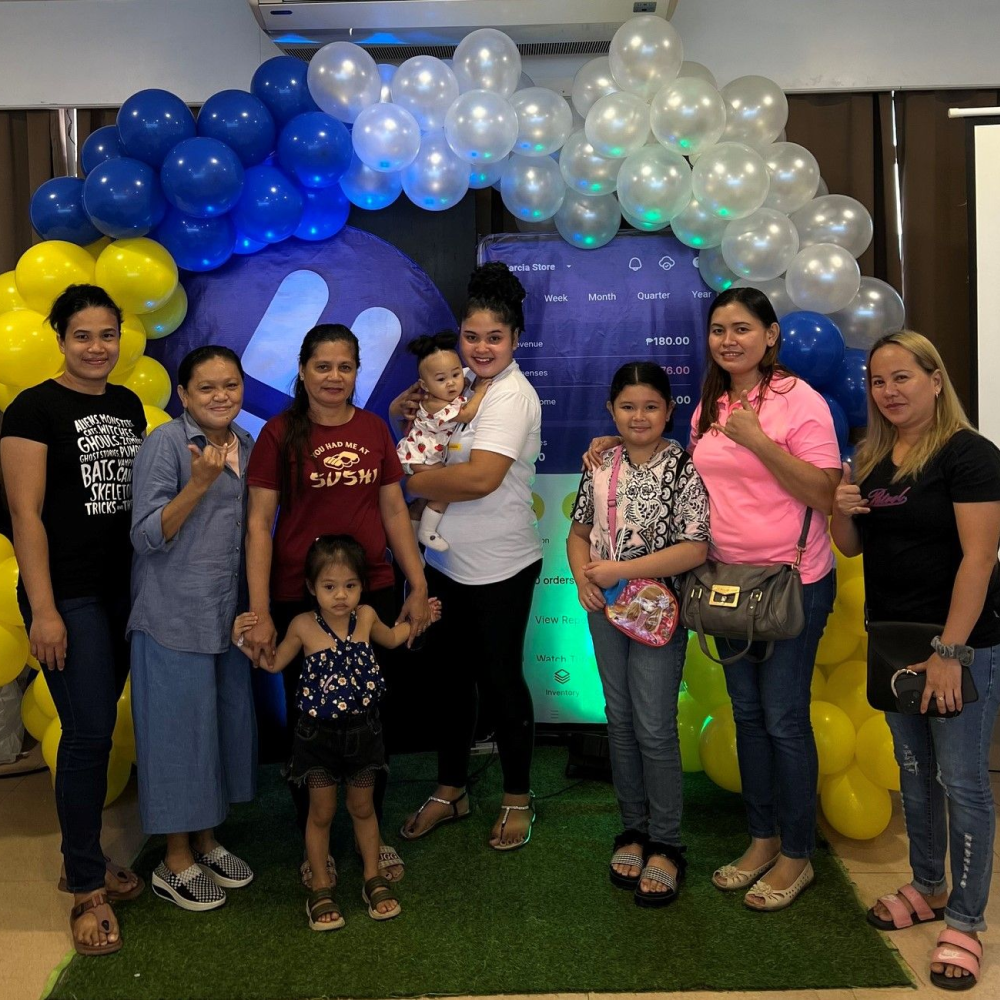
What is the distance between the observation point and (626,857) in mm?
2703

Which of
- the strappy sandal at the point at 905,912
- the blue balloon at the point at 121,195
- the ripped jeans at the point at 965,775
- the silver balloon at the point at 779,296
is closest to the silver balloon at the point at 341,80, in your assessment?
the blue balloon at the point at 121,195

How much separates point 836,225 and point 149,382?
7.65ft

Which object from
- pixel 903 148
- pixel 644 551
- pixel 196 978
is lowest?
pixel 196 978

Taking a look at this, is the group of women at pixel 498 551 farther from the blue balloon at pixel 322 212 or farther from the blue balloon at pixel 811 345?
the blue balloon at pixel 322 212

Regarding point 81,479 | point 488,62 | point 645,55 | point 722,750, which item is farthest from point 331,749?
point 645,55

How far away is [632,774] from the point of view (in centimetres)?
270

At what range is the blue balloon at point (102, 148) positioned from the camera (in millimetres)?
3240

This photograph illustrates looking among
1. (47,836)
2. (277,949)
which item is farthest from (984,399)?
(47,836)

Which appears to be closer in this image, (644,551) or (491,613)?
(644,551)

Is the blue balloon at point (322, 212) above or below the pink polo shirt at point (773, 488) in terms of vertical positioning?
above

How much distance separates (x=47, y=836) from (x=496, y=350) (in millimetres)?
2057

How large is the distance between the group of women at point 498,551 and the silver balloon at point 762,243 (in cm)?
70

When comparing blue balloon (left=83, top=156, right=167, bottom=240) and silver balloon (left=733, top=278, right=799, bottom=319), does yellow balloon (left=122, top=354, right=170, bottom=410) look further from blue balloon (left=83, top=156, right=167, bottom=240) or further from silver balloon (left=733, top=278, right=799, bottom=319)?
silver balloon (left=733, top=278, right=799, bottom=319)

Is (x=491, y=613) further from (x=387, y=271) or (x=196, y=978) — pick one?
(x=387, y=271)
